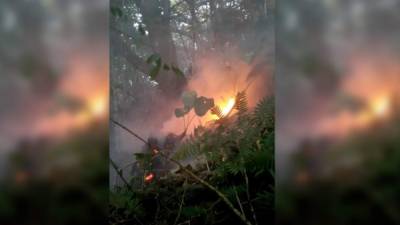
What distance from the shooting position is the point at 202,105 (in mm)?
1464

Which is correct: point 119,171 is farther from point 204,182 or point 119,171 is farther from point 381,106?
point 381,106

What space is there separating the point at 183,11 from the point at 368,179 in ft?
2.67

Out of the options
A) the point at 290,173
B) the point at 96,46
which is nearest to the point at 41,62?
the point at 96,46

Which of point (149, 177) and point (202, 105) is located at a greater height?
point (202, 105)

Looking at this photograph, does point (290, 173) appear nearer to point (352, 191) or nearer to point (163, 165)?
point (352, 191)

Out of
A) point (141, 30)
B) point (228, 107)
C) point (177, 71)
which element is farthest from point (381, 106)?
point (141, 30)

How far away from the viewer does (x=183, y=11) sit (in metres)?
1.50

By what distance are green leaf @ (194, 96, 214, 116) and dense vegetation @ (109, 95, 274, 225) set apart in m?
0.05

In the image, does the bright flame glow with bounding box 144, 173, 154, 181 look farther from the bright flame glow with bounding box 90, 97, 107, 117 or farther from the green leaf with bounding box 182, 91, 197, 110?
the bright flame glow with bounding box 90, 97, 107, 117

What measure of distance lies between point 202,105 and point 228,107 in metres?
0.08

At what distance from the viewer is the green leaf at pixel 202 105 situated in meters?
1.46

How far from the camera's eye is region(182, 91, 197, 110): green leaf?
146 cm

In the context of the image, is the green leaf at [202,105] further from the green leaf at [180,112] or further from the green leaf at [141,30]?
the green leaf at [141,30]

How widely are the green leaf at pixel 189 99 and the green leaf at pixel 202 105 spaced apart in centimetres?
1
